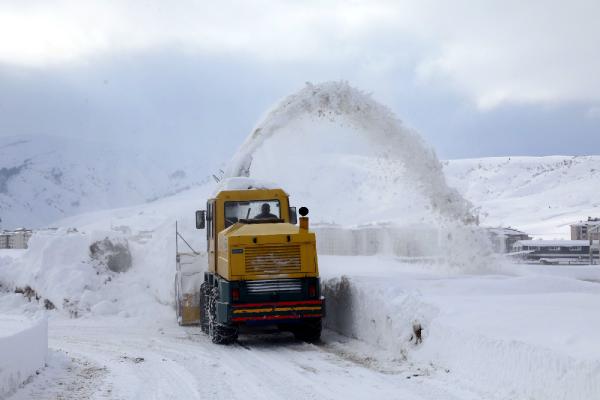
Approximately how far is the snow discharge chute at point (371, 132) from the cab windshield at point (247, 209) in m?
4.76

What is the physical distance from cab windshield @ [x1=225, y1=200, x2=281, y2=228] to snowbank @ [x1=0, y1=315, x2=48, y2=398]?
17.2 ft

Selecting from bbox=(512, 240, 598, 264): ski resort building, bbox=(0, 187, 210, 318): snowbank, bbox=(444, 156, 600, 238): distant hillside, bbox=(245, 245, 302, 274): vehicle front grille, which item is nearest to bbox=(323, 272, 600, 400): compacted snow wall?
bbox=(245, 245, 302, 274): vehicle front grille

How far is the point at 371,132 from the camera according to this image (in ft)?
67.2

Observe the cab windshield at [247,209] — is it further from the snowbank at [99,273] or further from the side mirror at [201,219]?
the snowbank at [99,273]

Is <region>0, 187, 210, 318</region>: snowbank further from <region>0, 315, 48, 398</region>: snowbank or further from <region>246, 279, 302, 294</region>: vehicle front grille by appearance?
<region>0, 315, 48, 398</region>: snowbank

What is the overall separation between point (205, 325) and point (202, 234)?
20.3 ft

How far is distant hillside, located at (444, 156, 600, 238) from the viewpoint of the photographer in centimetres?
10227

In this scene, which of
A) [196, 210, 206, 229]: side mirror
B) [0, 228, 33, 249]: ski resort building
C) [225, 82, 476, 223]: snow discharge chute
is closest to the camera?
[196, 210, 206, 229]: side mirror

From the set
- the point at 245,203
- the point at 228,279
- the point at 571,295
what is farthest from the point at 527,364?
the point at 245,203

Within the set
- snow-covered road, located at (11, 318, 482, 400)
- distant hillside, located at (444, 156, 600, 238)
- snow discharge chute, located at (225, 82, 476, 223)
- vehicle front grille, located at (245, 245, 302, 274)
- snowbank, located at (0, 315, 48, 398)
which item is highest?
distant hillside, located at (444, 156, 600, 238)

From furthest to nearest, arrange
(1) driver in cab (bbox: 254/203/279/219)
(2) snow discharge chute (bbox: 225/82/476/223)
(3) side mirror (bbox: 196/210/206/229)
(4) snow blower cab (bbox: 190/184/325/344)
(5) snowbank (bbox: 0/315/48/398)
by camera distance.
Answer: (2) snow discharge chute (bbox: 225/82/476/223), (3) side mirror (bbox: 196/210/206/229), (1) driver in cab (bbox: 254/203/279/219), (4) snow blower cab (bbox: 190/184/325/344), (5) snowbank (bbox: 0/315/48/398)

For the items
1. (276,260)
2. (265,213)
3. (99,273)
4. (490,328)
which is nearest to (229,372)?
(276,260)

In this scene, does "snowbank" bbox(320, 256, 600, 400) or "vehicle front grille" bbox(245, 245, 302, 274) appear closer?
"snowbank" bbox(320, 256, 600, 400)

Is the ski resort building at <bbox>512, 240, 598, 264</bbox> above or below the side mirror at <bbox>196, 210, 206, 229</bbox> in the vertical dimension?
below
